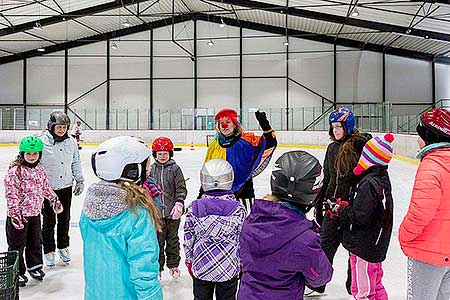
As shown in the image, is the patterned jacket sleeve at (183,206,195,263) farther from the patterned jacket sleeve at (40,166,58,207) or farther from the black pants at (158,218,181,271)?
the patterned jacket sleeve at (40,166,58,207)

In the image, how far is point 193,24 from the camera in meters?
26.5

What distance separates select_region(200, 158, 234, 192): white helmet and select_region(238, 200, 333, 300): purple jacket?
1.89 ft

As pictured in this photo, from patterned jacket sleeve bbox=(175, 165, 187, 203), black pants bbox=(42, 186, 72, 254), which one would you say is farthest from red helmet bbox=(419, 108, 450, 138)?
black pants bbox=(42, 186, 72, 254)

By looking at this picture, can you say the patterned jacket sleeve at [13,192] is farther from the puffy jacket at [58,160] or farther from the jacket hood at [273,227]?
the jacket hood at [273,227]

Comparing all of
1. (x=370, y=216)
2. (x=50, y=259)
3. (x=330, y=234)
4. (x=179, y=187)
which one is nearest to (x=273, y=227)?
(x=370, y=216)

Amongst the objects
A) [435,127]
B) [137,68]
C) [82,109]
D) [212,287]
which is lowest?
[212,287]

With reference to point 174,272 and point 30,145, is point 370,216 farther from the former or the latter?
point 30,145

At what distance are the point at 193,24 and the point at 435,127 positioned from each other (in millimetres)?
25463

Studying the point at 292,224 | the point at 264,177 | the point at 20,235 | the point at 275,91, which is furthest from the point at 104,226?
the point at 275,91

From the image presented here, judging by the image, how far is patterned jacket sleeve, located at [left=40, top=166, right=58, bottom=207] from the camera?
3664 millimetres

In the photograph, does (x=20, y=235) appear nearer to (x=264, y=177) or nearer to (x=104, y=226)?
(x=104, y=226)

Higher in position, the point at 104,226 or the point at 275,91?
the point at 275,91

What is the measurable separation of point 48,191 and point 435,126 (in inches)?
111

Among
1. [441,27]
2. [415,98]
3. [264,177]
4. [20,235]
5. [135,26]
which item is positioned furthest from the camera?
[135,26]
